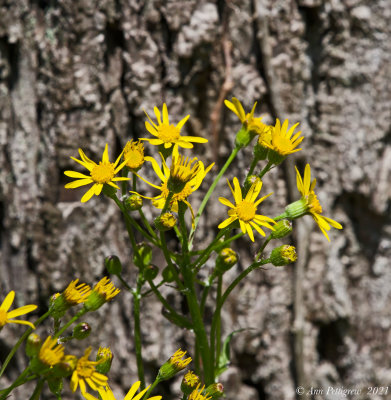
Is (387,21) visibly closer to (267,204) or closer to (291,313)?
(267,204)

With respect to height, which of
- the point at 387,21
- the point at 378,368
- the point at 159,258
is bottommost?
the point at 378,368

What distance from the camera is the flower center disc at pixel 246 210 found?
1.02m

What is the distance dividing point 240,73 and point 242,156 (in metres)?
0.32

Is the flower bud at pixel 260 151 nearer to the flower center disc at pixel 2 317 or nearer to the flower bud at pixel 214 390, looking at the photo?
the flower bud at pixel 214 390

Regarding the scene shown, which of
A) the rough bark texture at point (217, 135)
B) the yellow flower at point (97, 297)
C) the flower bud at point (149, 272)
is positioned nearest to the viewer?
the yellow flower at point (97, 297)

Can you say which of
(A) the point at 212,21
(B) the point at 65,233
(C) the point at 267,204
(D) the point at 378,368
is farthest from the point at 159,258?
(D) the point at 378,368

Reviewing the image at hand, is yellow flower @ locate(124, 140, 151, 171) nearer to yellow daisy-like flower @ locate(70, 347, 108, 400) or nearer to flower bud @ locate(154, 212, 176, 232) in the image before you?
flower bud @ locate(154, 212, 176, 232)

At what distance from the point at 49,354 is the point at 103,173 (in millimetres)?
395

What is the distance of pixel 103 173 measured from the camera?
1.06m

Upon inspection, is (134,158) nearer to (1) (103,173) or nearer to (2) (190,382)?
(1) (103,173)

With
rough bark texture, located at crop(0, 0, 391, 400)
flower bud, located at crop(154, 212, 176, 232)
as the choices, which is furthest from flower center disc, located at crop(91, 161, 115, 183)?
rough bark texture, located at crop(0, 0, 391, 400)

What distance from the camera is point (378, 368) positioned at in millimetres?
2227

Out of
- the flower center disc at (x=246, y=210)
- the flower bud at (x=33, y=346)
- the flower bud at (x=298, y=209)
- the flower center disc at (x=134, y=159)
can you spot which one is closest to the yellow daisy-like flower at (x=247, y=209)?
the flower center disc at (x=246, y=210)

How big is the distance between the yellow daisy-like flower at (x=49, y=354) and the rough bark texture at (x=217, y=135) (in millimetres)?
993
